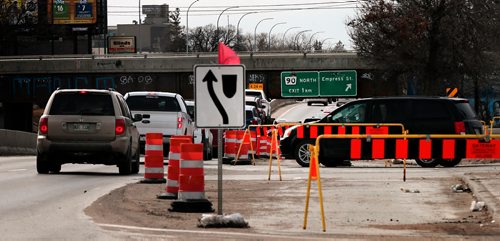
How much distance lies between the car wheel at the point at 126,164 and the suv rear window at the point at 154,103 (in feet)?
21.1

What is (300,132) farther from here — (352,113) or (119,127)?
(119,127)

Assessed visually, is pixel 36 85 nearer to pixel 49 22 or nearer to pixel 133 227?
pixel 49 22

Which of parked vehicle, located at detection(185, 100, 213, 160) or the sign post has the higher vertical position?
the sign post

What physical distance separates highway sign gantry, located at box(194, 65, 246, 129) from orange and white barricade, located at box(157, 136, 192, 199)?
3.09 m

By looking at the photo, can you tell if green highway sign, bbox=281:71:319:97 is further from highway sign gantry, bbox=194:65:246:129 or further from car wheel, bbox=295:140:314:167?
highway sign gantry, bbox=194:65:246:129

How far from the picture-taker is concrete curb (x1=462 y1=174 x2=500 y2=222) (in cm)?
1345

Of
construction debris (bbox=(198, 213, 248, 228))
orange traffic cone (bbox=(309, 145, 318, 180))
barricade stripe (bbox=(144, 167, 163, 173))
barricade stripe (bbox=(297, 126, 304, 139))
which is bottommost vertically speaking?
barricade stripe (bbox=(144, 167, 163, 173))

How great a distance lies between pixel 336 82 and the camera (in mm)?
63406

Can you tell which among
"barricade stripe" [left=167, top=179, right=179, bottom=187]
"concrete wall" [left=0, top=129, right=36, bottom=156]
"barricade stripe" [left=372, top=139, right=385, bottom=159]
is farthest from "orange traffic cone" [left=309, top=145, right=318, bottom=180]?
"concrete wall" [left=0, top=129, right=36, bottom=156]

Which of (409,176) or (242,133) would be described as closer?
(409,176)

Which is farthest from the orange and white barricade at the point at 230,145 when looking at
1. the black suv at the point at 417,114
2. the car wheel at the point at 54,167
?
the car wheel at the point at 54,167

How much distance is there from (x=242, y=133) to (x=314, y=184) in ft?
36.9

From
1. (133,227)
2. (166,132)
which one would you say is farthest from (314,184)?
(166,132)

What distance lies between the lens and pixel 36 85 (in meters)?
69.2
